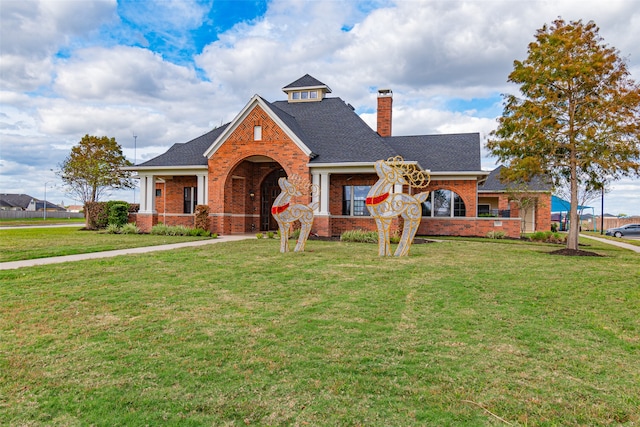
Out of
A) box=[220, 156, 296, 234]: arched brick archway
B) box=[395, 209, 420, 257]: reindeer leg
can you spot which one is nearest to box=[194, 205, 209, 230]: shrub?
box=[220, 156, 296, 234]: arched brick archway

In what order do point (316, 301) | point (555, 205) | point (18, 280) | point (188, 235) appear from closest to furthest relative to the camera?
1. point (316, 301)
2. point (18, 280)
3. point (188, 235)
4. point (555, 205)

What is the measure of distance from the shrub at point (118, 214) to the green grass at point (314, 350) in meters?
14.6

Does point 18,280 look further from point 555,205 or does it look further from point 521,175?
point 555,205

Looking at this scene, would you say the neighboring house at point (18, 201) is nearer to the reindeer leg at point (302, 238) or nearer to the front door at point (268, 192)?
the front door at point (268, 192)

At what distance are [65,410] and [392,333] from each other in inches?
128

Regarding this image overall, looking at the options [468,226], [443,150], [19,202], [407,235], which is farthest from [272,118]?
[19,202]

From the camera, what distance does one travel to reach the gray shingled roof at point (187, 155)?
20.9 meters

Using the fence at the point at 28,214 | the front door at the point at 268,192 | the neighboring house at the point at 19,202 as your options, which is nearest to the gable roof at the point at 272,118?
the front door at the point at 268,192

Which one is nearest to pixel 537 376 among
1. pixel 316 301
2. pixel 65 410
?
pixel 316 301

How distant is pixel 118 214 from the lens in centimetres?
2211

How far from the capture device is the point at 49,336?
4.58 metres

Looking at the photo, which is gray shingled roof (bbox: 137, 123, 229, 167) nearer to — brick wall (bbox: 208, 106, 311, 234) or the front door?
brick wall (bbox: 208, 106, 311, 234)

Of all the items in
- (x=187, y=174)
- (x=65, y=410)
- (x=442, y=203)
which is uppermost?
(x=187, y=174)

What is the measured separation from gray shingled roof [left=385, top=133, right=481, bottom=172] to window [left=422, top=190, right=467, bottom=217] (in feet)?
4.81
